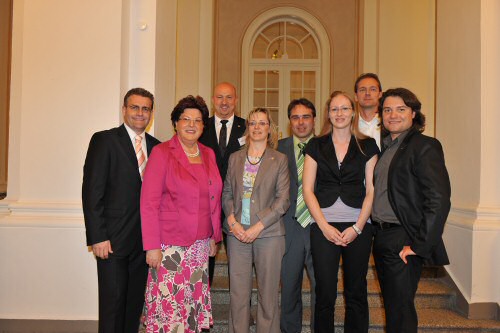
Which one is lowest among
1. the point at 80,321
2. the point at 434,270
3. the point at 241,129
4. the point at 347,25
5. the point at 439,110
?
the point at 80,321

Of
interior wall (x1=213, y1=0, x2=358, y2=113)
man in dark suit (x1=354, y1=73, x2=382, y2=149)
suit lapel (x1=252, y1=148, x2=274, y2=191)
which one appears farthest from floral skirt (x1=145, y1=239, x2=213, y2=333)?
interior wall (x1=213, y1=0, x2=358, y2=113)

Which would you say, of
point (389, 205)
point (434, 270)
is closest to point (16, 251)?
point (389, 205)

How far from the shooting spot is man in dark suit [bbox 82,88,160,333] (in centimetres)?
259

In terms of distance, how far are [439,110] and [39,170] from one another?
3641 mm

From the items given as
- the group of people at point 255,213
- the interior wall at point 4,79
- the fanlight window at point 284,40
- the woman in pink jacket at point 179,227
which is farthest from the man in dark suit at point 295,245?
the fanlight window at point 284,40

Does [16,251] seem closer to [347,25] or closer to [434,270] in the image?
[434,270]

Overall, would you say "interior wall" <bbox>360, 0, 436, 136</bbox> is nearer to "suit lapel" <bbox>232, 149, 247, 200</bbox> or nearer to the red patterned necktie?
"suit lapel" <bbox>232, 149, 247, 200</bbox>

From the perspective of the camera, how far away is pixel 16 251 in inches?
133

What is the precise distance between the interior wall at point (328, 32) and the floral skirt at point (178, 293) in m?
5.01

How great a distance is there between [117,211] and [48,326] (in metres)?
1.39

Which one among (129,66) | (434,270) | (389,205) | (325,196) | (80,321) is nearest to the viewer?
(389,205)

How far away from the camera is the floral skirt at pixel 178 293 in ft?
8.53

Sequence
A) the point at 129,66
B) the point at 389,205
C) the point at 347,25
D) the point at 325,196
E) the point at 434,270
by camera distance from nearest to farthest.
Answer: the point at 389,205 < the point at 325,196 < the point at 129,66 < the point at 434,270 < the point at 347,25

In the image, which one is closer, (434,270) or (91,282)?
(91,282)
